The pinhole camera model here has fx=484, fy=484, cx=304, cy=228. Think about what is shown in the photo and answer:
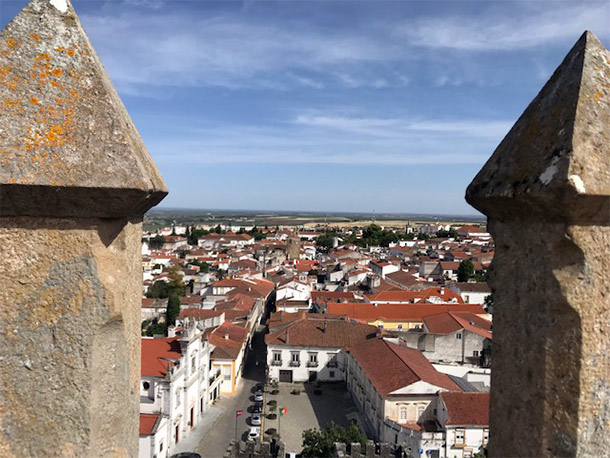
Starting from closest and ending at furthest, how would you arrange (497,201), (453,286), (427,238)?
(497,201)
(453,286)
(427,238)

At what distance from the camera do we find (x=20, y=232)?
96.3 inches

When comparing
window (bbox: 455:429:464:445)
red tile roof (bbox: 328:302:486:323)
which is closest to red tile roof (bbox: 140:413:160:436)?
window (bbox: 455:429:464:445)

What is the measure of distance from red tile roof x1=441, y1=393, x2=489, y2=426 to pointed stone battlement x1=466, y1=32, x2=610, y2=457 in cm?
1892

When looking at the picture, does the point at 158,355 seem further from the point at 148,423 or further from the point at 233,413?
the point at 233,413

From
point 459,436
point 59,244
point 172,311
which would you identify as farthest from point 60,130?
point 172,311

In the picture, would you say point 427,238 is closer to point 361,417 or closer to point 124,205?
point 361,417

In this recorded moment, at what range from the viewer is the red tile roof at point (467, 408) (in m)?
19.8

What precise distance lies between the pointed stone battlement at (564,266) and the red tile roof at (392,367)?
67.4 ft

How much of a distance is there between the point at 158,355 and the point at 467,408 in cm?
1446

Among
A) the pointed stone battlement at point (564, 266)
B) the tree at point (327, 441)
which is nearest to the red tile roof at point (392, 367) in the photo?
the tree at point (327, 441)

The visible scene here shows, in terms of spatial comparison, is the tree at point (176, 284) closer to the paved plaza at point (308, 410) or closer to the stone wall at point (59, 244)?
the paved plaza at point (308, 410)

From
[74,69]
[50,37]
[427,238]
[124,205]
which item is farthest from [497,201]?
[427,238]

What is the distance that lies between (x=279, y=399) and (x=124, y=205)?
27432 mm

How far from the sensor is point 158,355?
77.6 ft
